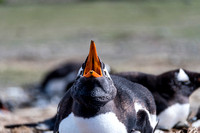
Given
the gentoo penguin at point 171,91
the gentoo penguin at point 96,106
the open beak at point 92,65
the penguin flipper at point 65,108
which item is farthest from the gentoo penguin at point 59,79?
the open beak at point 92,65

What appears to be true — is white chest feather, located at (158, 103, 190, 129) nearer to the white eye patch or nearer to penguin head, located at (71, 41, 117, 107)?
the white eye patch

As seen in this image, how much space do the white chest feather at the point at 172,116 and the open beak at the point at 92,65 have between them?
199 centimetres

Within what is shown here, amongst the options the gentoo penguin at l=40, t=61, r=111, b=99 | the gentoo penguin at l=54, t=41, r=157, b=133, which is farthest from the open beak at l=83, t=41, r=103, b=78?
the gentoo penguin at l=40, t=61, r=111, b=99

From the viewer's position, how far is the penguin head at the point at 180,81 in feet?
18.2

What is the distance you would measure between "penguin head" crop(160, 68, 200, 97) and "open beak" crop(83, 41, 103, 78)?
2.15 metres

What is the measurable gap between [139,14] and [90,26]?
693 centimetres

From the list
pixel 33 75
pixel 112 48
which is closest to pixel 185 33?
pixel 112 48

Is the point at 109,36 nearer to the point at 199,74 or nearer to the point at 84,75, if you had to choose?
the point at 199,74

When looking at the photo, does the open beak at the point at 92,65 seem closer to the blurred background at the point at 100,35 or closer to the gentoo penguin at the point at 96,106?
the gentoo penguin at the point at 96,106

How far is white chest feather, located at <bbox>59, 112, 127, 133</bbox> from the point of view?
3.56 m

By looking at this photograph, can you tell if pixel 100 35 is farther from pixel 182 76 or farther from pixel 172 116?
pixel 172 116

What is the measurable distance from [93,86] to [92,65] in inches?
7.4

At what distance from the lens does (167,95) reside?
18.1 feet

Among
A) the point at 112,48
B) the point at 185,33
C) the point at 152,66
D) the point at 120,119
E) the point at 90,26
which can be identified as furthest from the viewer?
the point at 90,26
